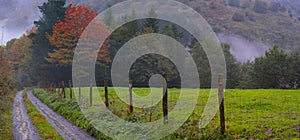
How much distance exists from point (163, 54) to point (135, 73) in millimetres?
8858

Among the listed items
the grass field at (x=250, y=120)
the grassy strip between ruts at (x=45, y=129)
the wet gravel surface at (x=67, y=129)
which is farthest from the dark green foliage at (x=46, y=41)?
the grass field at (x=250, y=120)

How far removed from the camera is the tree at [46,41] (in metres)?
66.6

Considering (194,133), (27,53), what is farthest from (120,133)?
(27,53)

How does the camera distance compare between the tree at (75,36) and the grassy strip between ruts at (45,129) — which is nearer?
the grassy strip between ruts at (45,129)

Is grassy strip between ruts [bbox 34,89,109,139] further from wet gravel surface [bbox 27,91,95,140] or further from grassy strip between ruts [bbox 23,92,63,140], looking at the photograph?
grassy strip between ruts [bbox 23,92,63,140]

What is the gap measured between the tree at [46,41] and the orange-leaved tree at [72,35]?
3636 mm

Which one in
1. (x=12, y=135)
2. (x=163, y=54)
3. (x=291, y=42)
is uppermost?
(x=291, y=42)

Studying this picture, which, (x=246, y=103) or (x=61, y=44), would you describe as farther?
(x=61, y=44)

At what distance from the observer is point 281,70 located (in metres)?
54.5

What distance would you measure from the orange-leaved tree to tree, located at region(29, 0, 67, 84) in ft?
11.9

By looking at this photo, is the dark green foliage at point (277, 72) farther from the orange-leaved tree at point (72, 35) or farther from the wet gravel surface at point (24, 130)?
the wet gravel surface at point (24, 130)

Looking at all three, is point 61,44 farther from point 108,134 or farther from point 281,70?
point 108,134

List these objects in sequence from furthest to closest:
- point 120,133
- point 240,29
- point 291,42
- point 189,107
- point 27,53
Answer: point 240,29
point 291,42
point 27,53
point 189,107
point 120,133

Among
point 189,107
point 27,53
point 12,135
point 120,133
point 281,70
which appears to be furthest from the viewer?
point 27,53
